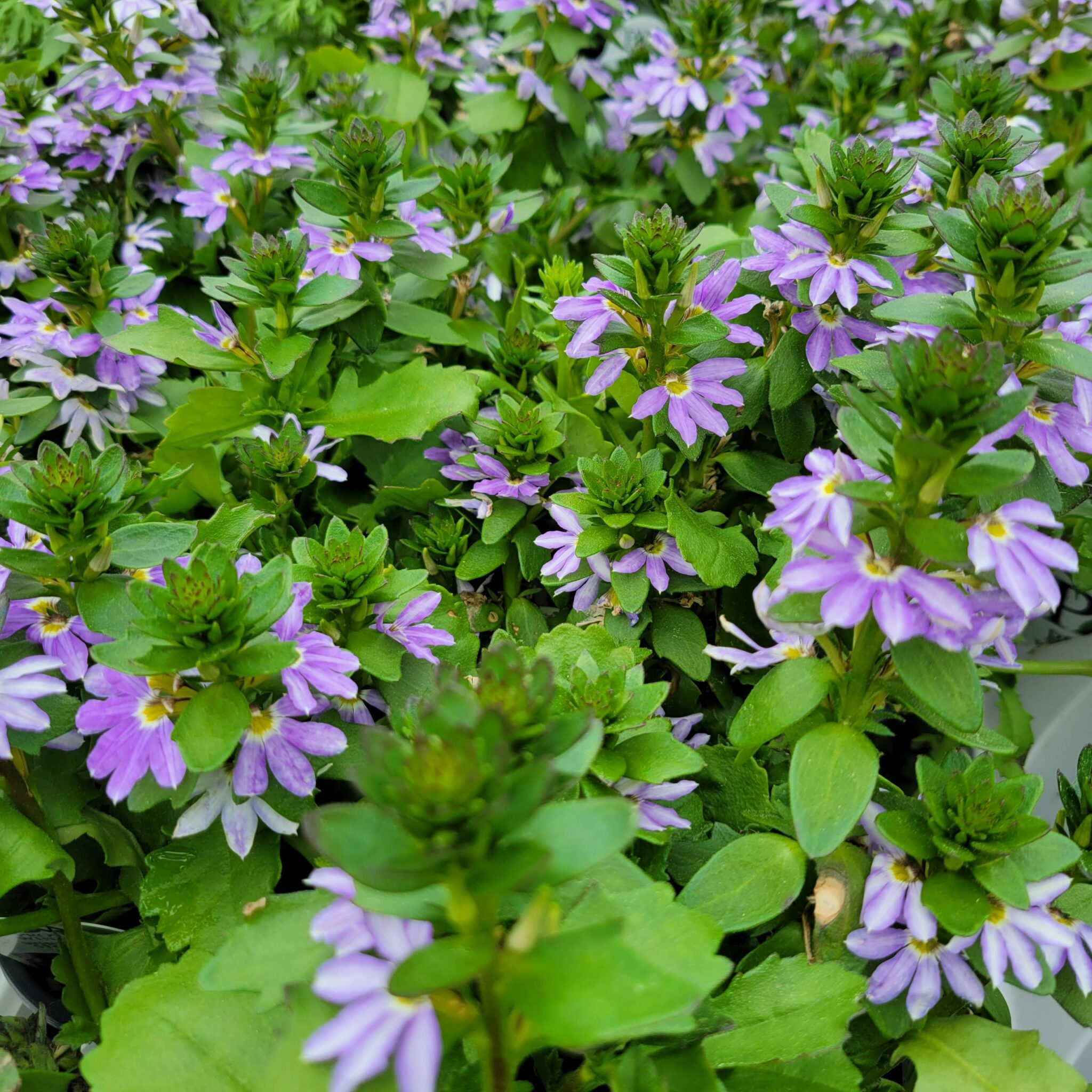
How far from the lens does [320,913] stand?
0.47 metres

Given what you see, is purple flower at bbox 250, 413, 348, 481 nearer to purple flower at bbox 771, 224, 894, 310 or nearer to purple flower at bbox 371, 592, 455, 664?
purple flower at bbox 371, 592, 455, 664

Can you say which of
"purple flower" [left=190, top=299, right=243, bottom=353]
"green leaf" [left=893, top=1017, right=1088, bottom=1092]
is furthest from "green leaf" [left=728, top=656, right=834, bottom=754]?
"purple flower" [left=190, top=299, right=243, bottom=353]

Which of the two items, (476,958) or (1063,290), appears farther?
(1063,290)

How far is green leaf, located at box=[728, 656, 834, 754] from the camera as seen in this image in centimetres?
60

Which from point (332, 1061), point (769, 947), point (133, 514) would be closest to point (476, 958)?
point (332, 1061)

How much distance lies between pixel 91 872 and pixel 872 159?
820mm

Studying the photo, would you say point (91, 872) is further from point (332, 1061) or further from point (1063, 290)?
point (1063, 290)

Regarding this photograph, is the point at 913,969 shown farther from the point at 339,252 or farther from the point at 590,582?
the point at 339,252

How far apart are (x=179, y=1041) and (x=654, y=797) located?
331 millimetres

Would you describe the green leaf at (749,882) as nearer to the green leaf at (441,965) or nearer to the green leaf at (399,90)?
the green leaf at (441,965)

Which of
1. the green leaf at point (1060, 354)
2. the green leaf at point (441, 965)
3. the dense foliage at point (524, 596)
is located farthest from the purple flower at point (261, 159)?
the green leaf at point (441, 965)

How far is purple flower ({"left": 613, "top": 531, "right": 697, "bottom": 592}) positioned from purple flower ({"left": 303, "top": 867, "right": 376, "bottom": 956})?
0.39 metres

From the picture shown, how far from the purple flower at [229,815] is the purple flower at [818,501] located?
36cm

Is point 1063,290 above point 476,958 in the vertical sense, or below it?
above
